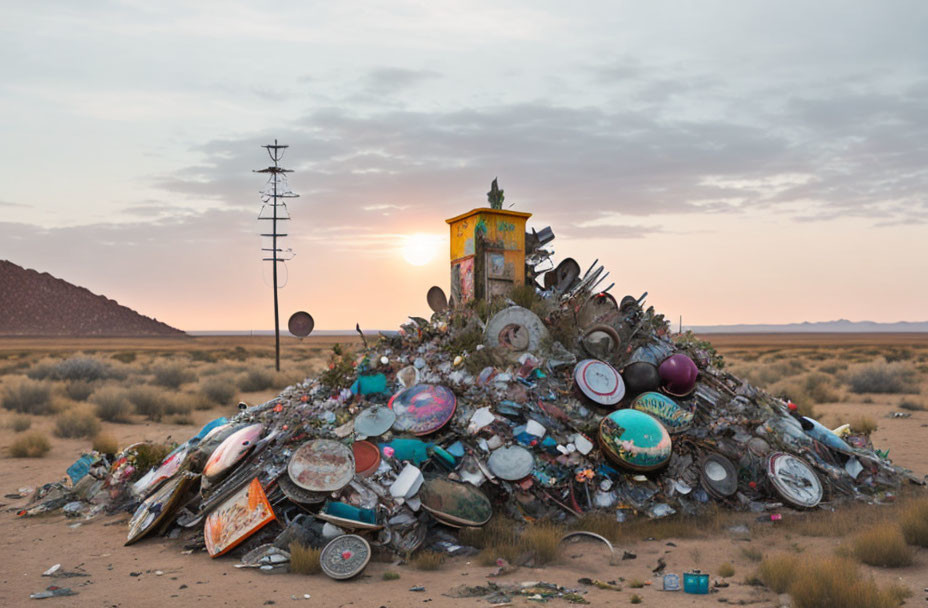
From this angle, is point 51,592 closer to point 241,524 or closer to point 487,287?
point 241,524

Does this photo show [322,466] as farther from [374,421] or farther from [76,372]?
[76,372]

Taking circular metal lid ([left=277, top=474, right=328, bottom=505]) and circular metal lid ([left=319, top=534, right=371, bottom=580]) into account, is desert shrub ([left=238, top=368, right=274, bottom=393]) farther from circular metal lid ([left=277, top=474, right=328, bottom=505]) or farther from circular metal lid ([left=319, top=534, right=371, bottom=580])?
circular metal lid ([left=319, top=534, right=371, bottom=580])

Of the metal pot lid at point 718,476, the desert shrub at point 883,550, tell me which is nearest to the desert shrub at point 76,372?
the metal pot lid at point 718,476

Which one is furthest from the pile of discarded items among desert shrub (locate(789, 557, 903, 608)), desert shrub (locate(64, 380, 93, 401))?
desert shrub (locate(64, 380, 93, 401))

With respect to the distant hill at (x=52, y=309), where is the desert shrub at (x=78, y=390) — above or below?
below

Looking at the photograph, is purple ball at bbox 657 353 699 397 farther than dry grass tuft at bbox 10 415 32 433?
No

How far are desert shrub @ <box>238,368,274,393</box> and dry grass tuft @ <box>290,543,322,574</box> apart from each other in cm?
1874

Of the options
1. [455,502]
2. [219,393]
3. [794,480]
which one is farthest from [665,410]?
[219,393]

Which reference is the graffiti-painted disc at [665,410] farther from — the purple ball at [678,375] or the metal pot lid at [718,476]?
the metal pot lid at [718,476]

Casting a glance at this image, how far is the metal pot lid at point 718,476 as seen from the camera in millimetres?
9875

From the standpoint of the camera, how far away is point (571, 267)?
13414 millimetres

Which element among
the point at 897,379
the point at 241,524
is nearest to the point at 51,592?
the point at 241,524

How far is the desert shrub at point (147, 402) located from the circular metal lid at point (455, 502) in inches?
543

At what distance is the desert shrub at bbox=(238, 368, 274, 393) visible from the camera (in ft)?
85.2
